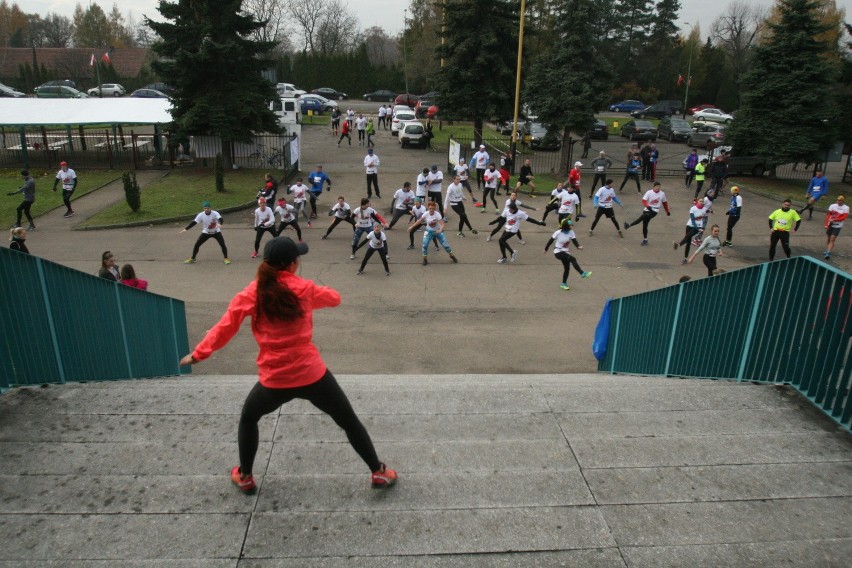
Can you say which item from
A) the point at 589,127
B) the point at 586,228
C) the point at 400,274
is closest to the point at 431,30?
the point at 589,127

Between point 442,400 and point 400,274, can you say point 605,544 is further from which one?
point 400,274

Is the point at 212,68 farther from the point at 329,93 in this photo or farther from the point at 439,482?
the point at 329,93

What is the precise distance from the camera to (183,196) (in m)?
21.9

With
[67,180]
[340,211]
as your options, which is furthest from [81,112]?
[340,211]

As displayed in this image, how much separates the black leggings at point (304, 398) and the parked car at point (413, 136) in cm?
3101

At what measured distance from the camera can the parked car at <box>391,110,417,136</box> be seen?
37472 millimetres

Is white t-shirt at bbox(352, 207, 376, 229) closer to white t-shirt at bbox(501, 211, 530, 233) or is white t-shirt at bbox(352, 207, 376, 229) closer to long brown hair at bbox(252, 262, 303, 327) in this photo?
white t-shirt at bbox(501, 211, 530, 233)

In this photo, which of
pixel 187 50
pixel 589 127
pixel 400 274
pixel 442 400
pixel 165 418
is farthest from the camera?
pixel 589 127

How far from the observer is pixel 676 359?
7305mm

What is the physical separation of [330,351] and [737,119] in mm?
23939

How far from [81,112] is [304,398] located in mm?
27694

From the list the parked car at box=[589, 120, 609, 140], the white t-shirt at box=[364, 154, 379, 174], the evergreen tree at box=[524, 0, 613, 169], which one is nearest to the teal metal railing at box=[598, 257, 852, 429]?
the white t-shirt at box=[364, 154, 379, 174]

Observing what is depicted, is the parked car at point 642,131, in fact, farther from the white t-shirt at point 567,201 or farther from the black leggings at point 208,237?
the black leggings at point 208,237

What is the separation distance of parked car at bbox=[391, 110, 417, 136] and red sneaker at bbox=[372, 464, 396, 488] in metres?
34.1
